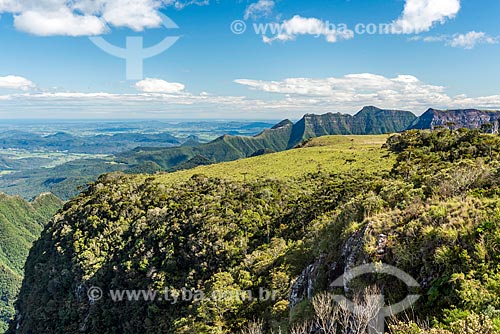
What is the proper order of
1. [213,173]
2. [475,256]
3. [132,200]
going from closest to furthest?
[475,256] → [132,200] → [213,173]

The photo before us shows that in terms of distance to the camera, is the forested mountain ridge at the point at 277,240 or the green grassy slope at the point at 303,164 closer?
the forested mountain ridge at the point at 277,240

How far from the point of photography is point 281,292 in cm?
3147

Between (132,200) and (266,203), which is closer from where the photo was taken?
(266,203)

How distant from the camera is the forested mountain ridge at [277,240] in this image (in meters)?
12.9

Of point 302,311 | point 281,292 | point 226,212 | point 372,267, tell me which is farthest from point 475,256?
point 226,212

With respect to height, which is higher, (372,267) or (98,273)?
(372,267)

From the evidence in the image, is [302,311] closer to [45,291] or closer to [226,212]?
[226,212]

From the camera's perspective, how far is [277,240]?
51156 mm

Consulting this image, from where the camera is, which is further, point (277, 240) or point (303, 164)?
point (303, 164)

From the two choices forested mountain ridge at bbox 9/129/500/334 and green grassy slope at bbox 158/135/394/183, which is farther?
green grassy slope at bbox 158/135/394/183

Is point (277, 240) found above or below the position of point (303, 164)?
below

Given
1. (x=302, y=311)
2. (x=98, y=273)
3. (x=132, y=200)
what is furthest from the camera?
(x=132, y=200)

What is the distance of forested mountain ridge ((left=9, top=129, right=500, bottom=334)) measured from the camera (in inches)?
507

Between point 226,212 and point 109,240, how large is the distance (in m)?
28.1
